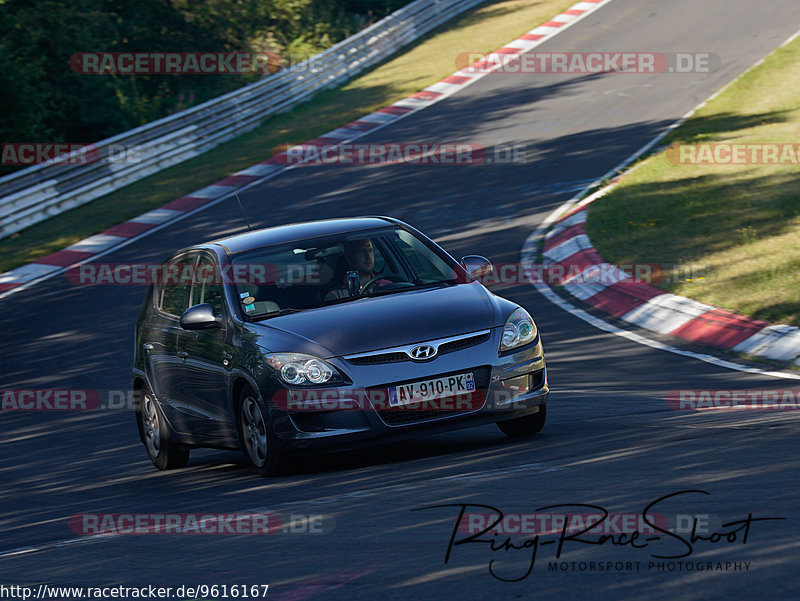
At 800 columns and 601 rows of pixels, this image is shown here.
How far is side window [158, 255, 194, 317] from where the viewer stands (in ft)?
30.1

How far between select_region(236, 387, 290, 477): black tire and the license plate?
837mm

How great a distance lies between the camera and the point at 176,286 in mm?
9391

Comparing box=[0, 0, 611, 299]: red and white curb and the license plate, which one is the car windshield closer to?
the license plate

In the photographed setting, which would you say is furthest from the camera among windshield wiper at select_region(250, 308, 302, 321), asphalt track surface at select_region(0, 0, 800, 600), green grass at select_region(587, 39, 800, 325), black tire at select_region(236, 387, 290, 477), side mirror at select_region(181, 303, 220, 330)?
green grass at select_region(587, 39, 800, 325)

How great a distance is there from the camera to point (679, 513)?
5.52 meters

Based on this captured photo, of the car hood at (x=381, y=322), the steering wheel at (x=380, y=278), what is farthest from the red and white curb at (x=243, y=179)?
the car hood at (x=381, y=322)

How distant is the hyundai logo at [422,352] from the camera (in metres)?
7.29

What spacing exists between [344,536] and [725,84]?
22.0 metres

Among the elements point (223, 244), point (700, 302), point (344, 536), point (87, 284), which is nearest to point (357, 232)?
point (223, 244)

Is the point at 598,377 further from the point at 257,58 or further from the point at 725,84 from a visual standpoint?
the point at 257,58

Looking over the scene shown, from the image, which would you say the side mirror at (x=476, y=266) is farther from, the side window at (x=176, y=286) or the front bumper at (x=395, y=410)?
the side window at (x=176, y=286)

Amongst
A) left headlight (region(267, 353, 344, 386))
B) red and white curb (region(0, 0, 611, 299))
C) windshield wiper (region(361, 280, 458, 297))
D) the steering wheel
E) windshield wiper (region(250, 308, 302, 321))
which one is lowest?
red and white curb (region(0, 0, 611, 299))

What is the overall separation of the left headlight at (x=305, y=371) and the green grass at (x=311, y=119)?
1368 cm

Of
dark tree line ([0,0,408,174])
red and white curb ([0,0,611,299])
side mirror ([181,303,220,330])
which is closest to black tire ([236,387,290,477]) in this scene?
side mirror ([181,303,220,330])
